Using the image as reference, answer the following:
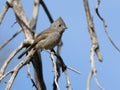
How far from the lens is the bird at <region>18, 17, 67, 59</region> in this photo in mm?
5520

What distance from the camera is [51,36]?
5.96m

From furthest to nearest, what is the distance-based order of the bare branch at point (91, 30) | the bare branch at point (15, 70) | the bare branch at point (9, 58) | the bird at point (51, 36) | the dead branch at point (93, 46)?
the bird at point (51, 36), the bare branch at point (9, 58), the bare branch at point (91, 30), the bare branch at point (15, 70), the dead branch at point (93, 46)

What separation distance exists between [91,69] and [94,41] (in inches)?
13.1

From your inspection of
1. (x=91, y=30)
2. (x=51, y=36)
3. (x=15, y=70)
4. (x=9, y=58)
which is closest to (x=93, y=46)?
(x=91, y=30)

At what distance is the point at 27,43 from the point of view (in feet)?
16.7

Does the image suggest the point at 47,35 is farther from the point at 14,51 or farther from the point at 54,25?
the point at 14,51

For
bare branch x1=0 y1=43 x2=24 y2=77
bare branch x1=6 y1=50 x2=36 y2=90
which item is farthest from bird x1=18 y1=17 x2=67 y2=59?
bare branch x1=6 y1=50 x2=36 y2=90

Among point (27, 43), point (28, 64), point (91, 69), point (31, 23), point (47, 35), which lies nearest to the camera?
point (91, 69)

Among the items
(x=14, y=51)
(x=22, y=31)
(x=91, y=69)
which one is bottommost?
(x=91, y=69)

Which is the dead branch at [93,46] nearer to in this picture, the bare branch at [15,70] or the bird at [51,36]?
the bare branch at [15,70]

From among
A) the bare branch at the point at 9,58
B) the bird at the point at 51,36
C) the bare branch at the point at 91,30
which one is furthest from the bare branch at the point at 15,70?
the bird at the point at 51,36

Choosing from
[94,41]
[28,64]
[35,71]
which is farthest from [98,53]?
[35,71]

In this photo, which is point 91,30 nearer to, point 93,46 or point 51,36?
point 93,46

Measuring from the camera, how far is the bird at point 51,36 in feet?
18.1
